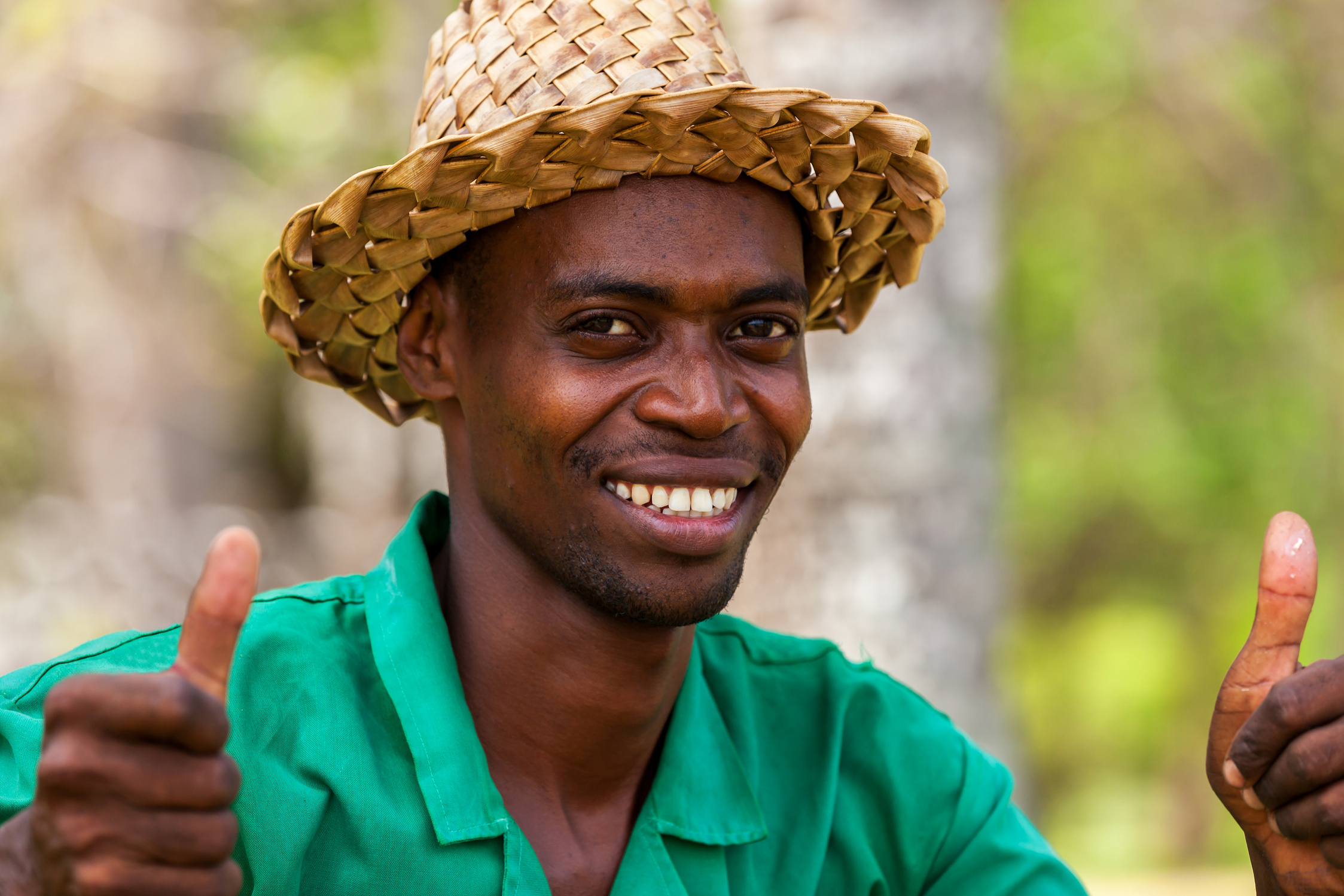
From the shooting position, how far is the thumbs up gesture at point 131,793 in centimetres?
168

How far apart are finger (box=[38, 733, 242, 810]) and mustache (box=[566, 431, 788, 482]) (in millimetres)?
932

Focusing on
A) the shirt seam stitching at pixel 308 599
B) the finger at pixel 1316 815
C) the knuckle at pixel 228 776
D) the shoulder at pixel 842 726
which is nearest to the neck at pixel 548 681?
the shirt seam stitching at pixel 308 599

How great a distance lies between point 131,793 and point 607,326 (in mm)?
1160

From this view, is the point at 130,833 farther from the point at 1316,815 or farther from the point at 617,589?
the point at 1316,815

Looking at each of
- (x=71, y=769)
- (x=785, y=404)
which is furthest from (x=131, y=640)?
(x=785, y=404)

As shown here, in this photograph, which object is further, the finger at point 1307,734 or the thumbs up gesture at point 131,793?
the finger at point 1307,734

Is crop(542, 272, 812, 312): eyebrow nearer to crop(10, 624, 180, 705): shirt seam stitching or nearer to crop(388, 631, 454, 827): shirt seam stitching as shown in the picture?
crop(388, 631, 454, 827): shirt seam stitching

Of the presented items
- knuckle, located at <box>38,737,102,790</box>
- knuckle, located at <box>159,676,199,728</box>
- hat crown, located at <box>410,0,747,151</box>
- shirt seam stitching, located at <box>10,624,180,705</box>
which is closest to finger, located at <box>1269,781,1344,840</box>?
hat crown, located at <box>410,0,747,151</box>

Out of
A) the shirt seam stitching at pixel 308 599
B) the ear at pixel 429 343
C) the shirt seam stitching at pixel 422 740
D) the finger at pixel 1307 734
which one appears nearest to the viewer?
the finger at pixel 1307 734

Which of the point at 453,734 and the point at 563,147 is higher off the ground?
the point at 563,147

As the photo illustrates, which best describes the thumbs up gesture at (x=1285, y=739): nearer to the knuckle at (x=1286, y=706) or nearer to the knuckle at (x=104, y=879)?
the knuckle at (x=1286, y=706)

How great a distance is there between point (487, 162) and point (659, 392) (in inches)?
19.3

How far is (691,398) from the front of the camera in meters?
2.43

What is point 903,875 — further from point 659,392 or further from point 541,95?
point 541,95
